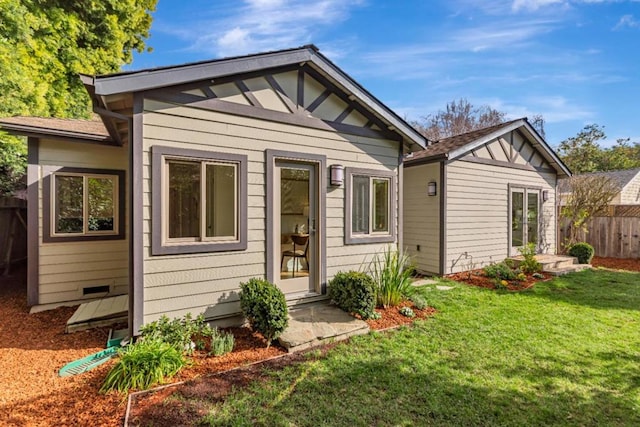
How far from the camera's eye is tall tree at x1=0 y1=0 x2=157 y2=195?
8.48 m

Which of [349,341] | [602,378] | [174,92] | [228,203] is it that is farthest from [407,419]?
[174,92]

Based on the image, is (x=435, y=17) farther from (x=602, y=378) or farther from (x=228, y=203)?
(x=602, y=378)

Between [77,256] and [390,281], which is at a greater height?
[77,256]

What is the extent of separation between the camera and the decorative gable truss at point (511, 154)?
346 inches

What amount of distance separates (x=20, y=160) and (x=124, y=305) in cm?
693

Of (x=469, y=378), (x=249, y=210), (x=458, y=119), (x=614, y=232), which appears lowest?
(x=469, y=378)

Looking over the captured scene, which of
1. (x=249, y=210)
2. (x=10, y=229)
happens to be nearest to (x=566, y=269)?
(x=249, y=210)

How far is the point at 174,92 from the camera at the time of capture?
13.3 ft

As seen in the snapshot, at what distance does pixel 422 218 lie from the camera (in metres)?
8.66

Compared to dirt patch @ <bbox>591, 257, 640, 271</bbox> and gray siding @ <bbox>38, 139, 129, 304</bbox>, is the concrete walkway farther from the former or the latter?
dirt patch @ <bbox>591, 257, 640, 271</bbox>

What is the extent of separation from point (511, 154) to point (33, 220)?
11.6 metres

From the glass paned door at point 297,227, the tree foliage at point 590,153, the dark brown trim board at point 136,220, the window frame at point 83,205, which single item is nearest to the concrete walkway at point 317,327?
the glass paned door at point 297,227

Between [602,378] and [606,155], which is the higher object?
[606,155]

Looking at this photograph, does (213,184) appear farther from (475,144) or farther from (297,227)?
(475,144)
